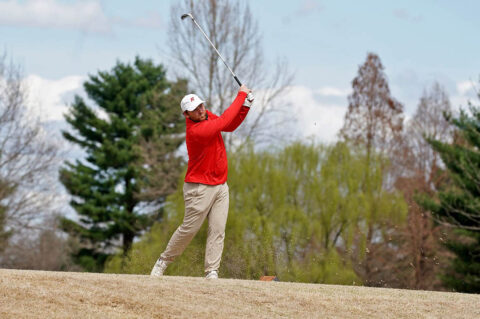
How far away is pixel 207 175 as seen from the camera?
8.65 meters

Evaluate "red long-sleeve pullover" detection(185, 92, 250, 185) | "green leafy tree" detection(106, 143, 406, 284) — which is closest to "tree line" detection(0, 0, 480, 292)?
"green leafy tree" detection(106, 143, 406, 284)

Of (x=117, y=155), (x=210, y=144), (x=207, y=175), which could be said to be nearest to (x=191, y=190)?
(x=207, y=175)

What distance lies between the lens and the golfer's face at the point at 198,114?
8.50 m

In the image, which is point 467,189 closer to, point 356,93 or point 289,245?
point 289,245

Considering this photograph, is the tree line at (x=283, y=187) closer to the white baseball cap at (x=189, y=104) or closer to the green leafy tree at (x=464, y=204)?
the green leafy tree at (x=464, y=204)

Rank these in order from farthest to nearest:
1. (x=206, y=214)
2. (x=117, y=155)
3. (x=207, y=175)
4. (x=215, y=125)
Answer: (x=117, y=155) < (x=206, y=214) < (x=207, y=175) < (x=215, y=125)

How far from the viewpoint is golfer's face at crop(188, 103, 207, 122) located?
850 centimetres

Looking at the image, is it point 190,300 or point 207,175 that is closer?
point 190,300

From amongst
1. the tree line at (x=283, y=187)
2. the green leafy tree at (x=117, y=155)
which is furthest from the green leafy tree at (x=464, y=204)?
the green leafy tree at (x=117, y=155)

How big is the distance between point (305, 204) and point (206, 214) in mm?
22080

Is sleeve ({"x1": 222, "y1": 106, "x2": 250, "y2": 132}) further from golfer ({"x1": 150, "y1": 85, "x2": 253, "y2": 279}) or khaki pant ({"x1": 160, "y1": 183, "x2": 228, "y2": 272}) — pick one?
khaki pant ({"x1": 160, "y1": 183, "x2": 228, "y2": 272})

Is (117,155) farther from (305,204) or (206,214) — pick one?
(206,214)

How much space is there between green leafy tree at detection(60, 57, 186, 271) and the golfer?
29.2 m

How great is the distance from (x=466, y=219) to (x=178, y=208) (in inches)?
450
